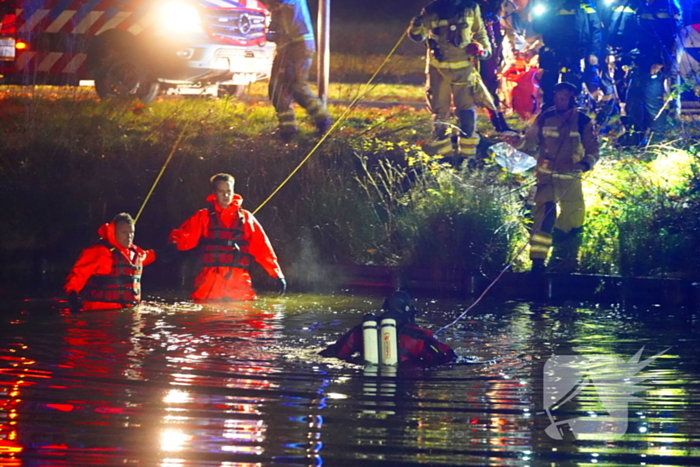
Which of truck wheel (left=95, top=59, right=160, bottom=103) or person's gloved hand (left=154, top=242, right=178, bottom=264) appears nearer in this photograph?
person's gloved hand (left=154, top=242, right=178, bottom=264)

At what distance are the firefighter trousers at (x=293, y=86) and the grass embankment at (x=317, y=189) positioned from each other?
302 mm

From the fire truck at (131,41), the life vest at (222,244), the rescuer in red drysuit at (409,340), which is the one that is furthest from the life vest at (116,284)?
the fire truck at (131,41)

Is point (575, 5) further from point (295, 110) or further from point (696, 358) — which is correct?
point (696, 358)

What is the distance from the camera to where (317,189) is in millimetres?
15344

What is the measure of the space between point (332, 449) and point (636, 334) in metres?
5.21

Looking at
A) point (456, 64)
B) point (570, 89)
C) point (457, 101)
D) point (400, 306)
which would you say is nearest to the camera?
point (400, 306)

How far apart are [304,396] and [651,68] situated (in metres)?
9.53

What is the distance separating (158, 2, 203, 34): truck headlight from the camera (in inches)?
688

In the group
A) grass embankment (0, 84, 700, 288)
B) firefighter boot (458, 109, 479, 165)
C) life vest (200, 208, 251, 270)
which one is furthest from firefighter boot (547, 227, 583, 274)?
life vest (200, 208, 251, 270)

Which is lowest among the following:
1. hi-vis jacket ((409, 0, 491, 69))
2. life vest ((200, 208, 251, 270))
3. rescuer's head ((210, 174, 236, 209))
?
life vest ((200, 208, 251, 270))

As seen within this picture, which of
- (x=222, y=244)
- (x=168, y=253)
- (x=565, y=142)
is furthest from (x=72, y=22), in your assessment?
(x=565, y=142)

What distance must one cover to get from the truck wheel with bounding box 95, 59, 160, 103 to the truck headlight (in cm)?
95

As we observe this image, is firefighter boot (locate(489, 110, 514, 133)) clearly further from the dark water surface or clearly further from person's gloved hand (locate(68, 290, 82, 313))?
person's gloved hand (locate(68, 290, 82, 313))

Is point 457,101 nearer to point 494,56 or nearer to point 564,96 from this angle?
point 494,56
